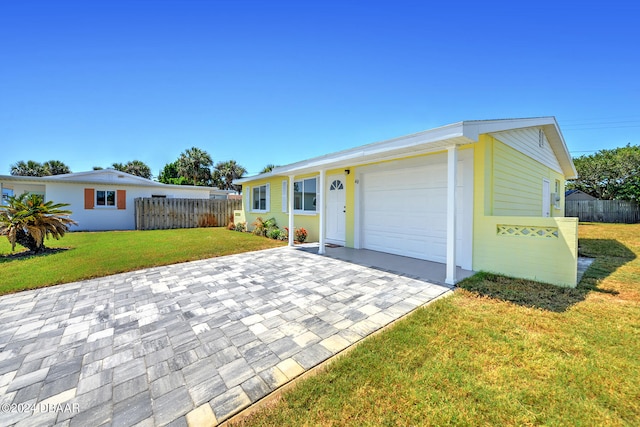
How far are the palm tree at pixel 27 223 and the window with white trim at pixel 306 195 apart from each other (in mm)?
7301

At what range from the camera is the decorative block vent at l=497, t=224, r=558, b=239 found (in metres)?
4.17

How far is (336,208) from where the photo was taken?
8375mm

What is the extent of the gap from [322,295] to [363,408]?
215cm

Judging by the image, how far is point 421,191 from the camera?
609 centimetres

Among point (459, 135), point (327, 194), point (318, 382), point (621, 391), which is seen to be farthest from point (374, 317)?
point (327, 194)

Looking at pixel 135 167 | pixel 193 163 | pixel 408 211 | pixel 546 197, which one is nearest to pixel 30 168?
pixel 135 167

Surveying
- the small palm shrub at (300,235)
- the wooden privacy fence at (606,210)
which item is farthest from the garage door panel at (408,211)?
the wooden privacy fence at (606,210)

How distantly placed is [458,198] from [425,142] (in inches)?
72.3

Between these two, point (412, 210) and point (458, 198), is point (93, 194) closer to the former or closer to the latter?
point (412, 210)

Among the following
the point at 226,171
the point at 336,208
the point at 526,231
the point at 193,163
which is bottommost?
the point at 526,231

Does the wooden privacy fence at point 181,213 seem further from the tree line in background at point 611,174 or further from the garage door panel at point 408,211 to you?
the tree line in background at point 611,174

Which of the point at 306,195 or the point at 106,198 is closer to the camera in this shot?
the point at 306,195

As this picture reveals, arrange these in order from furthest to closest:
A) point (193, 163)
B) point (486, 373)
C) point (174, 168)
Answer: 1. point (174, 168)
2. point (193, 163)
3. point (486, 373)

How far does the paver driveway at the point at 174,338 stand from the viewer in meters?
1.80
